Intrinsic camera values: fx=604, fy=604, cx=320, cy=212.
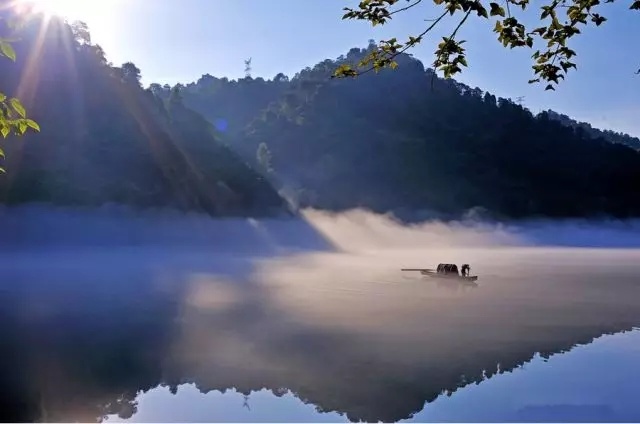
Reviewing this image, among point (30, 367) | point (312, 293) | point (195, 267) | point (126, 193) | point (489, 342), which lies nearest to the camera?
point (30, 367)

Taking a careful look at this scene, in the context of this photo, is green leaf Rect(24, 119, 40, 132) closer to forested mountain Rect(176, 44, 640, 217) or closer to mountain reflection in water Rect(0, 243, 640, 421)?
mountain reflection in water Rect(0, 243, 640, 421)

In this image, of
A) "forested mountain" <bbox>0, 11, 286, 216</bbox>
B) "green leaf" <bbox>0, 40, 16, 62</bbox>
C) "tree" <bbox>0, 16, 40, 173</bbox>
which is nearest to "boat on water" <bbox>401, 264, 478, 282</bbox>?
"tree" <bbox>0, 16, 40, 173</bbox>

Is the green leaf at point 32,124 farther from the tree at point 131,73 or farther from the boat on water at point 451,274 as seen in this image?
the tree at point 131,73

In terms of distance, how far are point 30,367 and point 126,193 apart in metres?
50.8

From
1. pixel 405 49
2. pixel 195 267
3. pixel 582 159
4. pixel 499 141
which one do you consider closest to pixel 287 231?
pixel 195 267

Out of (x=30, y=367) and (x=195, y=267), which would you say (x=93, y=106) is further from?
(x=30, y=367)

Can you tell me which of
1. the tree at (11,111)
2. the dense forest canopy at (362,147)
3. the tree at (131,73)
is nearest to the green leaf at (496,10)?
the tree at (11,111)

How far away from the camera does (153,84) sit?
10962 cm

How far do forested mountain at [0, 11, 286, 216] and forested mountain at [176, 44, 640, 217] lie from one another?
22.6 meters

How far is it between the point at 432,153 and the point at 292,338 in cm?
8970

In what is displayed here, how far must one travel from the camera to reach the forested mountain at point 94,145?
56.3 meters

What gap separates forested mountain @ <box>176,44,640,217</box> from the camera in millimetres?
93750

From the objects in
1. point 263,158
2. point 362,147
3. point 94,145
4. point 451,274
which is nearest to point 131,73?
point 94,145

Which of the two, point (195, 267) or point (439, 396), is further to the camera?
point (195, 267)
